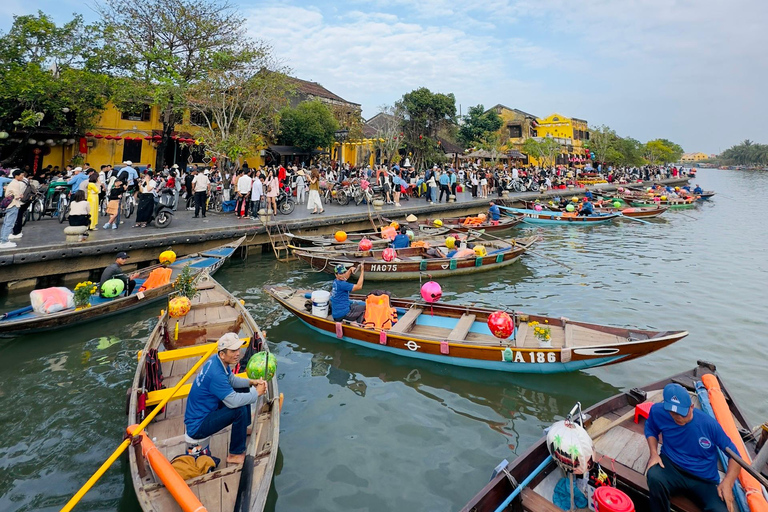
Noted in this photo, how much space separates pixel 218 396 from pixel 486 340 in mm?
4822

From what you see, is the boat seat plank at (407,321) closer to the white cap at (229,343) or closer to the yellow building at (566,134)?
the white cap at (229,343)

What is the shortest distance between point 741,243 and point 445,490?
902 inches

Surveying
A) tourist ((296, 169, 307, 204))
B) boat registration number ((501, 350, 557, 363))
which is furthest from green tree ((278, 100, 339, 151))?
boat registration number ((501, 350, 557, 363))

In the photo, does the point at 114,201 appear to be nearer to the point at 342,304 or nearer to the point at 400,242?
the point at 400,242

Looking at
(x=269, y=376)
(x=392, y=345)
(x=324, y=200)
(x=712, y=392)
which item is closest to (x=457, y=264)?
(x=392, y=345)

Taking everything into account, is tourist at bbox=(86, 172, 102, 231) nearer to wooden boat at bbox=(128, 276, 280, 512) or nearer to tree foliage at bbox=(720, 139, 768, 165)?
wooden boat at bbox=(128, 276, 280, 512)

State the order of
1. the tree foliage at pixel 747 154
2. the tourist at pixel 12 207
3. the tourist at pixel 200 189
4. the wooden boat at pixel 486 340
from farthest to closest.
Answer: the tree foliage at pixel 747 154 < the tourist at pixel 200 189 < the tourist at pixel 12 207 < the wooden boat at pixel 486 340

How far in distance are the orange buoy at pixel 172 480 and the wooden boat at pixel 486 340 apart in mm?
4262

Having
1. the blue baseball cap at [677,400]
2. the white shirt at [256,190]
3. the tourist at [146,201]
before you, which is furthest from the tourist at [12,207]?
the blue baseball cap at [677,400]

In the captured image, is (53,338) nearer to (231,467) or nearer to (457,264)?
(231,467)

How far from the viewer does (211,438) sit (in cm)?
473

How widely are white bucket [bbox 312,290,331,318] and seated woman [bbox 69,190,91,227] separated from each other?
7.09 m

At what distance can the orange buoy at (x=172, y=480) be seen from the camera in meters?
3.29

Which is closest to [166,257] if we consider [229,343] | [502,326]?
[229,343]
